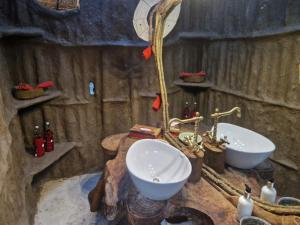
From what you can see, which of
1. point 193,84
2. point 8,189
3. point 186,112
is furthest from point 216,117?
point 8,189

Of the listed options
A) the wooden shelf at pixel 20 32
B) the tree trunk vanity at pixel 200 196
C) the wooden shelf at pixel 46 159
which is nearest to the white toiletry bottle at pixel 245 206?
the tree trunk vanity at pixel 200 196

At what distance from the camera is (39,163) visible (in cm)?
188

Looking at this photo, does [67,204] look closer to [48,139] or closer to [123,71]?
[48,139]

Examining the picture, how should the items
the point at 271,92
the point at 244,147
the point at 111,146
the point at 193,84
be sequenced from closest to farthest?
the point at 244,147
the point at 271,92
the point at 111,146
the point at 193,84

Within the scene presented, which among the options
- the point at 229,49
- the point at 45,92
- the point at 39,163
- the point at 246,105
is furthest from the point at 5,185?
the point at 229,49

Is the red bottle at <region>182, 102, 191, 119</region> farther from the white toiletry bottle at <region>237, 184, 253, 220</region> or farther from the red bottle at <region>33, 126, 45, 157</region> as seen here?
the red bottle at <region>33, 126, 45, 157</region>

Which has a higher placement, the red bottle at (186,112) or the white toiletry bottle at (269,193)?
the red bottle at (186,112)

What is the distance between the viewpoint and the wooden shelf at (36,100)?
170 cm

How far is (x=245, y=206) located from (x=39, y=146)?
6.11 ft

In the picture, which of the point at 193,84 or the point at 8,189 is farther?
the point at 193,84

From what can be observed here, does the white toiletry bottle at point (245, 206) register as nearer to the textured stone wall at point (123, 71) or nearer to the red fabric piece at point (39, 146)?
the textured stone wall at point (123, 71)

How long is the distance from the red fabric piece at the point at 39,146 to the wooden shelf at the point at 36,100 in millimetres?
372

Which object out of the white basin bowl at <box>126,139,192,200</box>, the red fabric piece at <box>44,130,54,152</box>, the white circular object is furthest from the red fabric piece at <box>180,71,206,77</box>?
the red fabric piece at <box>44,130,54,152</box>

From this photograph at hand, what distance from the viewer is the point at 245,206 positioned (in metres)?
0.85
